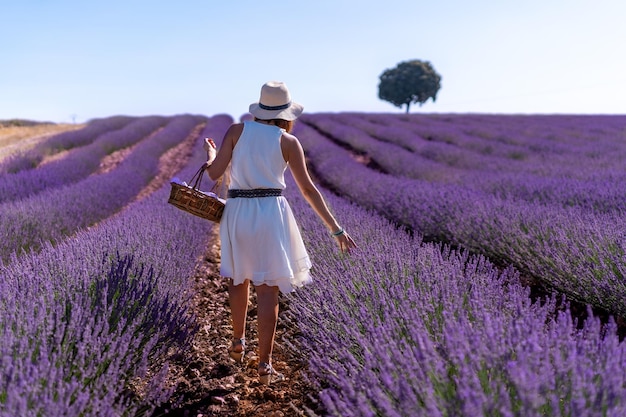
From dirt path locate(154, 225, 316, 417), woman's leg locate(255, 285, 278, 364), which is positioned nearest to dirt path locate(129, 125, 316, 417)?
dirt path locate(154, 225, 316, 417)

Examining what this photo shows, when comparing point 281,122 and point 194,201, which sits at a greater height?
point 281,122

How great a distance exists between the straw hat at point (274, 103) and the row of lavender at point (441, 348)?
0.75m

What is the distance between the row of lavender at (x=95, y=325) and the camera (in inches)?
55.1

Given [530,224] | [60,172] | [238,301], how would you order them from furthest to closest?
[60,172]
[530,224]
[238,301]

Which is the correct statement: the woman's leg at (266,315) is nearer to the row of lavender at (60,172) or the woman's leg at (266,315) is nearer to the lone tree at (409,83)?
the row of lavender at (60,172)

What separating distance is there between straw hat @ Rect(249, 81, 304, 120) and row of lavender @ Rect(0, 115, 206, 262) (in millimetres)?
1516

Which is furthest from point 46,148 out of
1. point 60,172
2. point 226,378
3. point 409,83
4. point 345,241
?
point 409,83

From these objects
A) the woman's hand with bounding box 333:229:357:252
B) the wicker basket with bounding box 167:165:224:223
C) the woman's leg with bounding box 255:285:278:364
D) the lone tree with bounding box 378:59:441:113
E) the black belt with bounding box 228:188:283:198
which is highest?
the lone tree with bounding box 378:59:441:113

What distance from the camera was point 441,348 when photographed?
141 cm

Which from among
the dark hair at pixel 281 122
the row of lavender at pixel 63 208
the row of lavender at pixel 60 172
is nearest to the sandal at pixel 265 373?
the dark hair at pixel 281 122

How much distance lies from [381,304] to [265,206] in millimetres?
610

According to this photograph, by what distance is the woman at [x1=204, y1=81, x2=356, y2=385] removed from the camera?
6.86 feet

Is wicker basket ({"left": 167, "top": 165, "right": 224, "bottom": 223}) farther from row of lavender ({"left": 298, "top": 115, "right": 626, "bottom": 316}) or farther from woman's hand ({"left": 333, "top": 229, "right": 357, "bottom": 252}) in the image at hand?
row of lavender ({"left": 298, "top": 115, "right": 626, "bottom": 316})

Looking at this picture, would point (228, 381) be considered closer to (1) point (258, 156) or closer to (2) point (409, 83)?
(1) point (258, 156)
